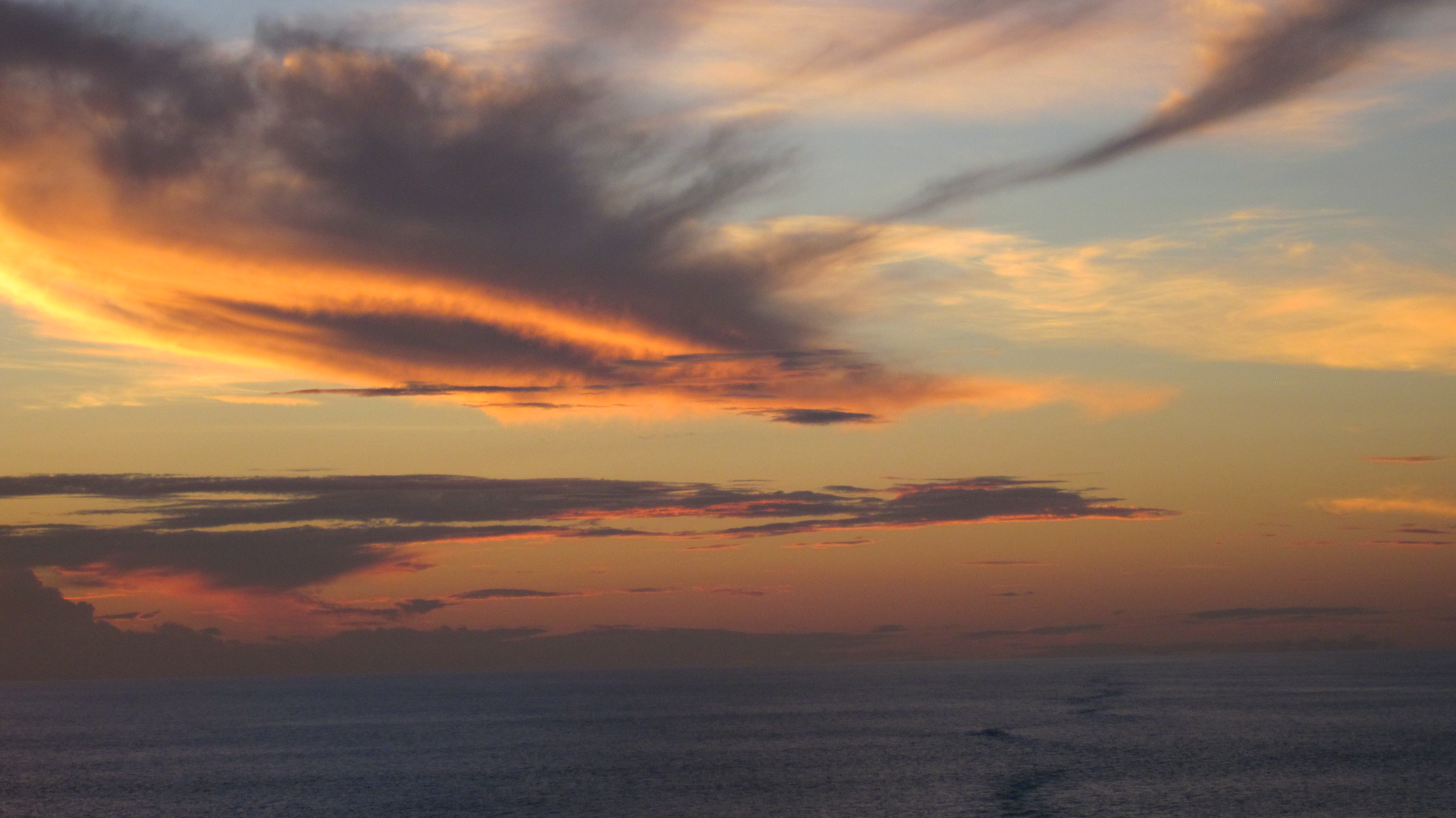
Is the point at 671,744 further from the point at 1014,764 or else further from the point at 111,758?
the point at 111,758

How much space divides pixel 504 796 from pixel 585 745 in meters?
60.9

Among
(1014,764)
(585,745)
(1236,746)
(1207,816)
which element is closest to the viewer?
(1207,816)

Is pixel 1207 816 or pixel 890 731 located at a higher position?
pixel 1207 816

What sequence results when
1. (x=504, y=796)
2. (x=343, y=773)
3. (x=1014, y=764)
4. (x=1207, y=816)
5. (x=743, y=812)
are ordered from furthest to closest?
(x=343, y=773) → (x=1014, y=764) → (x=504, y=796) → (x=743, y=812) → (x=1207, y=816)

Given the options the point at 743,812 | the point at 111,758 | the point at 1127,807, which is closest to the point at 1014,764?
the point at 1127,807

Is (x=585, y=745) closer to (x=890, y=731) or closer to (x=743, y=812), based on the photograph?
(x=890, y=731)

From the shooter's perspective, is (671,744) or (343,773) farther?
(671,744)

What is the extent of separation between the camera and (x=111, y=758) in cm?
17675

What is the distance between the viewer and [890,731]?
613ft

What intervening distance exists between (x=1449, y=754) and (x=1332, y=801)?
52438 mm

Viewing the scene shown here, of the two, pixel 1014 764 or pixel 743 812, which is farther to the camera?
pixel 1014 764

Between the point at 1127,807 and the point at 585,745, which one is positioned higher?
the point at 1127,807

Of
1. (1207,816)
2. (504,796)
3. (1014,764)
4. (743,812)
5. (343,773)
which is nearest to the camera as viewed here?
(1207,816)

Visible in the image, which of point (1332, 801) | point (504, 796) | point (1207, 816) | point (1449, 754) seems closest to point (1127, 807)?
point (1207, 816)
